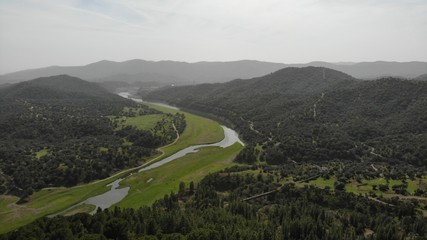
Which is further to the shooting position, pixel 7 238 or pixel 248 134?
pixel 248 134

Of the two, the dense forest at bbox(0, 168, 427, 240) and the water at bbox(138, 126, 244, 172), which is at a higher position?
the dense forest at bbox(0, 168, 427, 240)

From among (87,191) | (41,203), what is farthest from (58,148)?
(41,203)

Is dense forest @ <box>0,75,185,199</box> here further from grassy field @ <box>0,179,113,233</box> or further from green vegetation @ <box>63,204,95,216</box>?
green vegetation @ <box>63,204,95,216</box>

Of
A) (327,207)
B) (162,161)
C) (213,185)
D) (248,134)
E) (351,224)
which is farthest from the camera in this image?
(248,134)

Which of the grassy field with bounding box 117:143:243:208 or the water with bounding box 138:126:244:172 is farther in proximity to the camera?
the water with bounding box 138:126:244:172

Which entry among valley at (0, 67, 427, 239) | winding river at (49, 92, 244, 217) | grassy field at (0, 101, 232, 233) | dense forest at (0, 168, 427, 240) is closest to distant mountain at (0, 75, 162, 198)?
valley at (0, 67, 427, 239)

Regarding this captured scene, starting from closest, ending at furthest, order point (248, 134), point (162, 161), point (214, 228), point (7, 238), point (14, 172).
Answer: point (7, 238) → point (214, 228) → point (14, 172) → point (162, 161) → point (248, 134)

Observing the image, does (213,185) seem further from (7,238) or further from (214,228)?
(7,238)

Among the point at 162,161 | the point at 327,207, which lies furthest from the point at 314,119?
the point at 327,207
